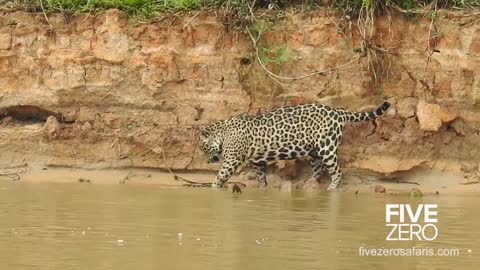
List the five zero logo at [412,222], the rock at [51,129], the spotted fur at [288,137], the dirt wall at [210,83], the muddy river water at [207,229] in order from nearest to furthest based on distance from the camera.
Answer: the muddy river water at [207,229]
the five zero logo at [412,222]
the spotted fur at [288,137]
the dirt wall at [210,83]
the rock at [51,129]

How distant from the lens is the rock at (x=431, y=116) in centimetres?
1126

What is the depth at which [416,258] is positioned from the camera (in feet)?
22.7

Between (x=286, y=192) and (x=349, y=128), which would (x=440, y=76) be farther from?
(x=286, y=192)

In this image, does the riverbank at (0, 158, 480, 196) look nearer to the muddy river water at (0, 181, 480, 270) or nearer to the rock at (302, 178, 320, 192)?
the rock at (302, 178, 320, 192)

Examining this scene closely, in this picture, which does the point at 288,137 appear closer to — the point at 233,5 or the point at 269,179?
the point at 269,179

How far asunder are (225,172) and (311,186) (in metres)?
0.87

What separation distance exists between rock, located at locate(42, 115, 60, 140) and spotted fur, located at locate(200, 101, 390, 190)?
1842mm

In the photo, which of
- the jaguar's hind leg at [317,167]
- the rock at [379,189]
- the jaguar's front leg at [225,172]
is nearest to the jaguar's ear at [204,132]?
the jaguar's front leg at [225,172]

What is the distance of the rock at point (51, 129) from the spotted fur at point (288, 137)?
6.04ft

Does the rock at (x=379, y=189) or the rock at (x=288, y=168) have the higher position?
the rock at (x=288, y=168)

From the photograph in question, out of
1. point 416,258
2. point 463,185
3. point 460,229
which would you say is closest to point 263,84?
point 463,185

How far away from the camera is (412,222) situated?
334 inches

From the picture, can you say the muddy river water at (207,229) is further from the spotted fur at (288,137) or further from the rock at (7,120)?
the rock at (7,120)

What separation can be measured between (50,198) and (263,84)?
3020mm
